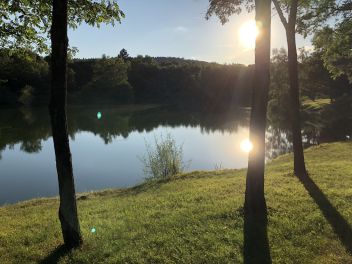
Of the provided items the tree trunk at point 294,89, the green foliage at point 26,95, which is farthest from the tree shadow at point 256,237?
the green foliage at point 26,95

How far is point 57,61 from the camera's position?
6664mm

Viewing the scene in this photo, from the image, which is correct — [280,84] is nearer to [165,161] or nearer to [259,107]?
[165,161]

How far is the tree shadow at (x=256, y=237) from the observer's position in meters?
6.50

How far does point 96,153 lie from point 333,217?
83.6 feet

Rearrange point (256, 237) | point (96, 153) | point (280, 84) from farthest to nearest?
point (280, 84)
point (96, 153)
point (256, 237)

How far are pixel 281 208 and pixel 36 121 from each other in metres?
51.1

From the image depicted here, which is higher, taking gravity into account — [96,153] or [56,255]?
[56,255]

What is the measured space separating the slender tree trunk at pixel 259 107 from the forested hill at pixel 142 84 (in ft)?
246

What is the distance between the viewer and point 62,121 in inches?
269

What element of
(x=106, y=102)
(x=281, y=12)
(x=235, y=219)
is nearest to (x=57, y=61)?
(x=235, y=219)

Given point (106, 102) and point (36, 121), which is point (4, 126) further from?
point (106, 102)

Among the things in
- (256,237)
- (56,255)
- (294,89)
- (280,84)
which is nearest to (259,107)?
(256,237)

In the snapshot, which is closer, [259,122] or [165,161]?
[259,122]

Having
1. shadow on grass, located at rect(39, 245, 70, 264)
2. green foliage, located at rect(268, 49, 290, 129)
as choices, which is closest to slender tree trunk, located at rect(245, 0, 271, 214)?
shadow on grass, located at rect(39, 245, 70, 264)
